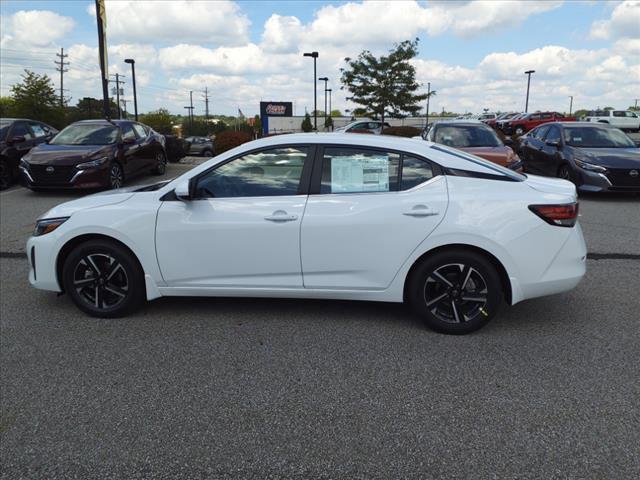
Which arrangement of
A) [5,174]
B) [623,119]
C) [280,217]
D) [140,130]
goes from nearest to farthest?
1. [280,217]
2. [5,174]
3. [140,130]
4. [623,119]

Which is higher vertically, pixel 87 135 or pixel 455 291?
pixel 87 135

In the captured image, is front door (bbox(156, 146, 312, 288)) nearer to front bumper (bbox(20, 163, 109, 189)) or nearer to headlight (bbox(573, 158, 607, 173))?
front bumper (bbox(20, 163, 109, 189))

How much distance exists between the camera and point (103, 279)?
4434mm

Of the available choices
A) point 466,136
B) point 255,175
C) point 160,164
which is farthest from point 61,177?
point 466,136

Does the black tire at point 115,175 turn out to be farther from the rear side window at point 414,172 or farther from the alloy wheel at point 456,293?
the alloy wheel at point 456,293

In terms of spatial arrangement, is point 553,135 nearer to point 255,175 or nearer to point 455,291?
point 455,291

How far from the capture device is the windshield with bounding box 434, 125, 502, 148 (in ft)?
36.6

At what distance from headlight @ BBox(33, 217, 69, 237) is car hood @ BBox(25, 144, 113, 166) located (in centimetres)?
696

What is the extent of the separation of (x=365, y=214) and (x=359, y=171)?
37 cm

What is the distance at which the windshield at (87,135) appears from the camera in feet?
38.6

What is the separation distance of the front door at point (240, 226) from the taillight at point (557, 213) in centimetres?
175

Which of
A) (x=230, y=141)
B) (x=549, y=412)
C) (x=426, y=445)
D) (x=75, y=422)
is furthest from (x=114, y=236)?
(x=230, y=141)

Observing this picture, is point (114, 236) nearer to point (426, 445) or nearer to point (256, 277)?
point (256, 277)

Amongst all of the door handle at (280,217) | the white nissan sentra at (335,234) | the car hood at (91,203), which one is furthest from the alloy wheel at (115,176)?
the door handle at (280,217)
